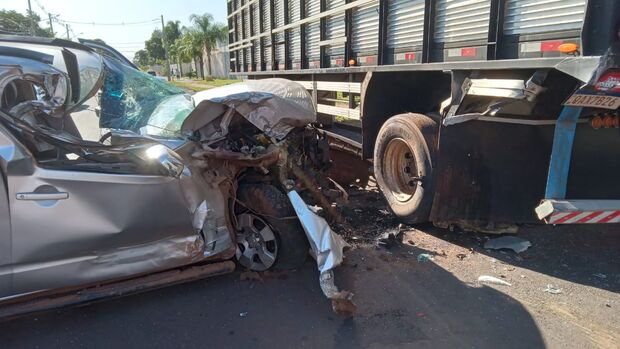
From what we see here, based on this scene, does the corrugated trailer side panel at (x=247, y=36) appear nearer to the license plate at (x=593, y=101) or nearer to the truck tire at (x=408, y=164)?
the truck tire at (x=408, y=164)

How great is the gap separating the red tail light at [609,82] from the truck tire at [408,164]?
1605mm

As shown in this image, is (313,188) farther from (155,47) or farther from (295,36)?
(155,47)

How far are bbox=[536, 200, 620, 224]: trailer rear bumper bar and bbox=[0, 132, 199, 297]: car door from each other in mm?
2734

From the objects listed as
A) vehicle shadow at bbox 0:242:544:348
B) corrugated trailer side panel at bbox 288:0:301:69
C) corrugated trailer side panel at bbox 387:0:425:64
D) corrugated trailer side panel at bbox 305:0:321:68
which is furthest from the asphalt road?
corrugated trailer side panel at bbox 288:0:301:69

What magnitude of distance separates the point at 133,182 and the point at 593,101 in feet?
10.6

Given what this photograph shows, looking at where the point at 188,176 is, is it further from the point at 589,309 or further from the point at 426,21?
the point at 589,309

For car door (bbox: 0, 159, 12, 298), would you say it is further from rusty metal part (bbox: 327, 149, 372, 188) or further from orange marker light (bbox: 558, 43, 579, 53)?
rusty metal part (bbox: 327, 149, 372, 188)

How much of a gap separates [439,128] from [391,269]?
1.41m

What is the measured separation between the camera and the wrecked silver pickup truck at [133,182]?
9.50 ft

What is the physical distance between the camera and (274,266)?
3906 mm

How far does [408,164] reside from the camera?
517 cm

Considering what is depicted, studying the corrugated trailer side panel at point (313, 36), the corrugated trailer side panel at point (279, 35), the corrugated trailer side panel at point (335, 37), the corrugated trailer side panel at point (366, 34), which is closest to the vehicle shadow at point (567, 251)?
the corrugated trailer side panel at point (366, 34)

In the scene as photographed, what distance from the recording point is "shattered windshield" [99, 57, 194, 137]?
3.75m

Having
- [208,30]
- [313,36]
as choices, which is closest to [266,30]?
[313,36]
